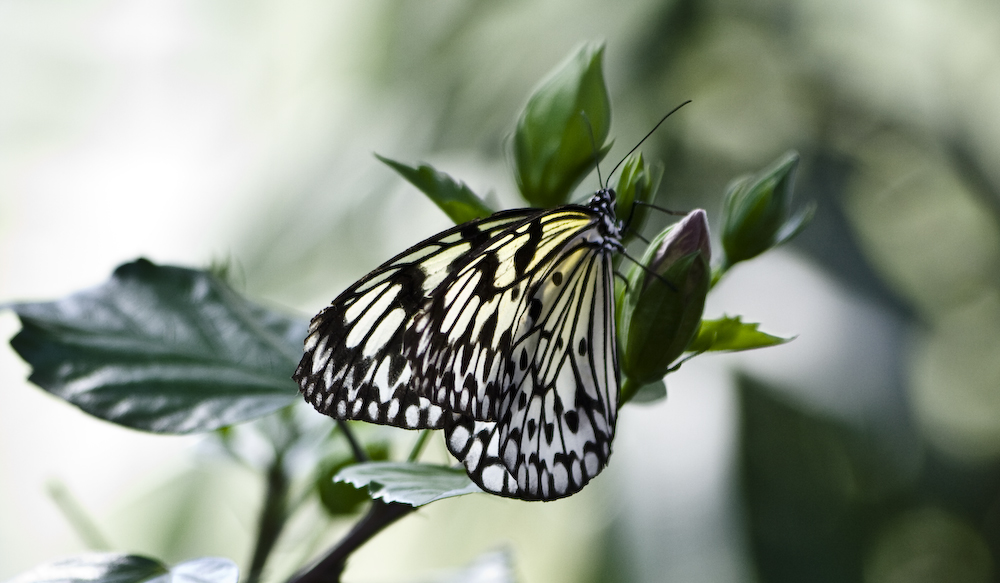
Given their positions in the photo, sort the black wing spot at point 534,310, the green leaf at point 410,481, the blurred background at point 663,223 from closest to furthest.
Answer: the green leaf at point 410,481, the black wing spot at point 534,310, the blurred background at point 663,223

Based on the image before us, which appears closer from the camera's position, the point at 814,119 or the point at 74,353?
the point at 74,353

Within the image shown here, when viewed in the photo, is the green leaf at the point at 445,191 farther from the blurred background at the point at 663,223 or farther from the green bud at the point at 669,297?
the blurred background at the point at 663,223

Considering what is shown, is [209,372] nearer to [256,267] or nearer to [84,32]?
[256,267]

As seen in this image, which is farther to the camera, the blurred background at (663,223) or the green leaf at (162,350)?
the blurred background at (663,223)

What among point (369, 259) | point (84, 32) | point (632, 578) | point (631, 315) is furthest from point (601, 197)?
point (84, 32)

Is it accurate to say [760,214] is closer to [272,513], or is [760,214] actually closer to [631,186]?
[631,186]

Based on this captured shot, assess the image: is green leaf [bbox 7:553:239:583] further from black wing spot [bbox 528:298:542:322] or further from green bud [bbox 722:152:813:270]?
green bud [bbox 722:152:813:270]

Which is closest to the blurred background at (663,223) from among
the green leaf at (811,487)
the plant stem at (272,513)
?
the green leaf at (811,487)
